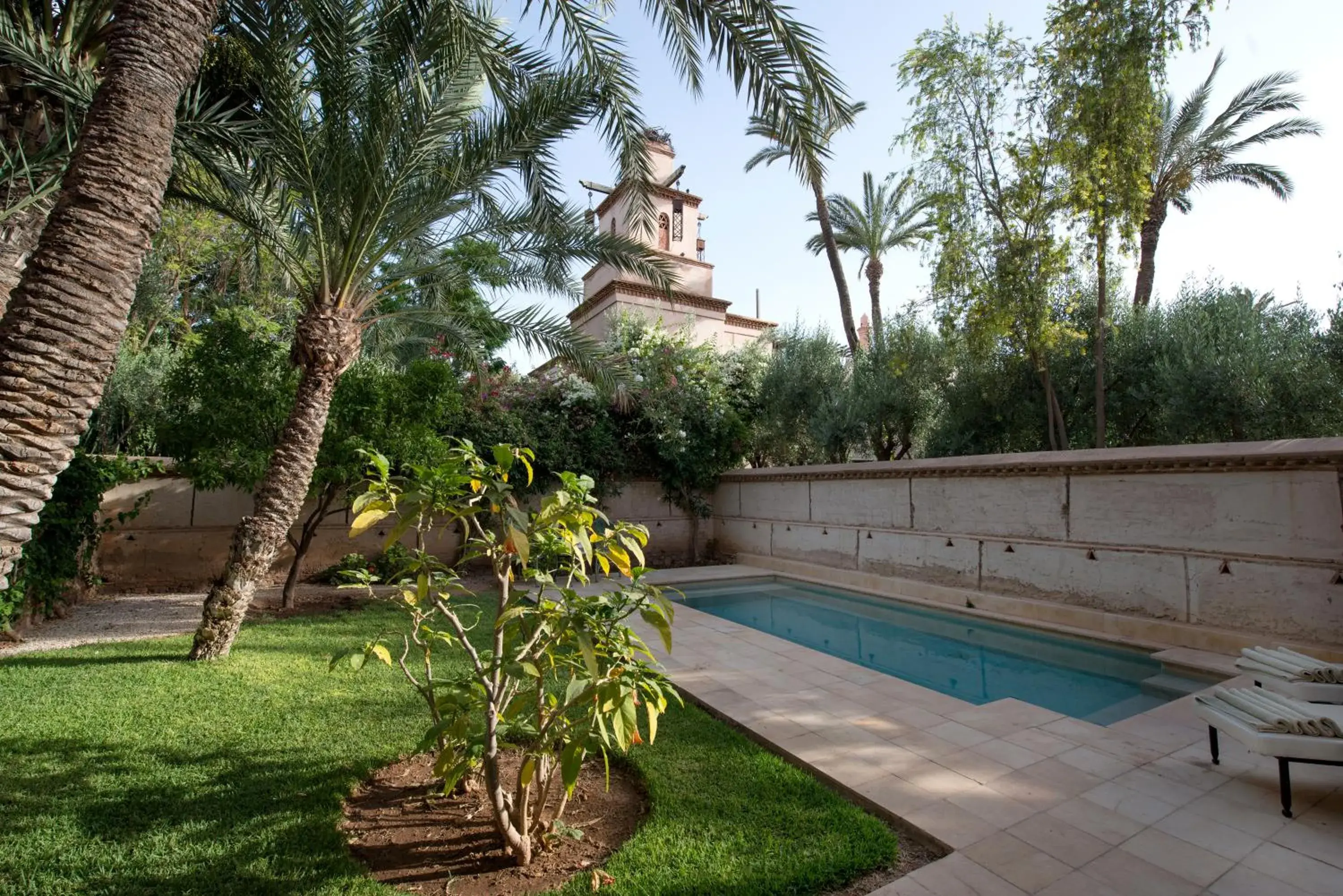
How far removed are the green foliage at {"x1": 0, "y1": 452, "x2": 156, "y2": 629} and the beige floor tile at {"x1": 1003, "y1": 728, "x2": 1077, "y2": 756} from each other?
8.64 metres

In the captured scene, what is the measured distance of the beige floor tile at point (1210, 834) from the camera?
107 inches

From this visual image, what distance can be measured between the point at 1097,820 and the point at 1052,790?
0.30 metres

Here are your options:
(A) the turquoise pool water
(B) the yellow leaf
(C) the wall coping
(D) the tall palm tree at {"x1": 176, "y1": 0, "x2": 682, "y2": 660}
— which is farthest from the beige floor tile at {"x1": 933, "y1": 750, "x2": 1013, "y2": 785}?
(D) the tall palm tree at {"x1": 176, "y1": 0, "x2": 682, "y2": 660}

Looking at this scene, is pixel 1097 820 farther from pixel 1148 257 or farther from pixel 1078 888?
pixel 1148 257

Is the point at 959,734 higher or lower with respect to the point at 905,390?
lower

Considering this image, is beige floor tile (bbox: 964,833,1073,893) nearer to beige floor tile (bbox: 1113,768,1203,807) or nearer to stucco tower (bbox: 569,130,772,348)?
beige floor tile (bbox: 1113,768,1203,807)

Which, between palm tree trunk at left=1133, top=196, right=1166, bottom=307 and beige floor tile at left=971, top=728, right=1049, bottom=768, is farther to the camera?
palm tree trunk at left=1133, top=196, right=1166, bottom=307

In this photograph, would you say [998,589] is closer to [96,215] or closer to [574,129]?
[574,129]

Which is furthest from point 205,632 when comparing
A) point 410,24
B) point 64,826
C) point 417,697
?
point 410,24

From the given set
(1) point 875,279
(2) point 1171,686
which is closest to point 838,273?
(1) point 875,279

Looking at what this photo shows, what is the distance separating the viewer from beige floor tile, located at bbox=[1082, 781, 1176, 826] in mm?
3010

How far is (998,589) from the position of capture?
7922 millimetres

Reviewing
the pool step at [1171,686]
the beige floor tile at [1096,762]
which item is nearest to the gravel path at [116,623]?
the beige floor tile at [1096,762]

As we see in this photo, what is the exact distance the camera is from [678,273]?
14.9 metres
